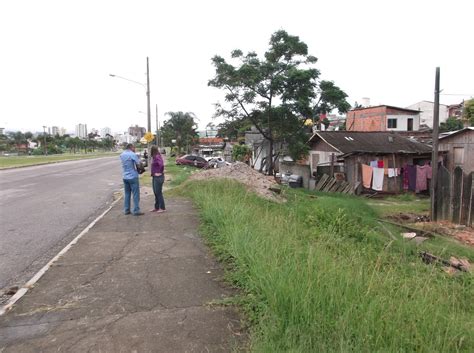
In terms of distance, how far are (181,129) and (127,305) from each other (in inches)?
2681

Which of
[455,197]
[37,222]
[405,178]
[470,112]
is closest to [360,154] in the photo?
[405,178]

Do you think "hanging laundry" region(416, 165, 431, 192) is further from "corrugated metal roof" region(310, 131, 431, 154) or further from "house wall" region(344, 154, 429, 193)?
"corrugated metal roof" region(310, 131, 431, 154)

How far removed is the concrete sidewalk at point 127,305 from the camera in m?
3.18

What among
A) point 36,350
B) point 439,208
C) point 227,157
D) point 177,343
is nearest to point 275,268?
point 177,343

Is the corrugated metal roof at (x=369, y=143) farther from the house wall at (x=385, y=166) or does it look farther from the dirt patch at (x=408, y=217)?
the dirt patch at (x=408, y=217)

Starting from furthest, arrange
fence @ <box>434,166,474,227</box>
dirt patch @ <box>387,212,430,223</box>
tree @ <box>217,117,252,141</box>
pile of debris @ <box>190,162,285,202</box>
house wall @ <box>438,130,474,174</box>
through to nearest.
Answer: tree @ <box>217,117,252,141</box> → house wall @ <box>438,130,474,174</box> → dirt patch @ <box>387,212,430,223</box> → fence @ <box>434,166,474,227</box> → pile of debris @ <box>190,162,285,202</box>

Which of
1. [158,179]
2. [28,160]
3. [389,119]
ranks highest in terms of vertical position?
[389,119]

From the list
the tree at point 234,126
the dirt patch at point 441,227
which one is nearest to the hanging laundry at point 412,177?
the dirt patch at point 441,227

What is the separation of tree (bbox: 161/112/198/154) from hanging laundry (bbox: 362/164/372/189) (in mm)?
49110

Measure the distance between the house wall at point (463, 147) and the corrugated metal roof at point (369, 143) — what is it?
4.01ft

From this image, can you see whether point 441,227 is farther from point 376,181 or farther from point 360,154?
point 360,154

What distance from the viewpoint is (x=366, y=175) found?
2289cm

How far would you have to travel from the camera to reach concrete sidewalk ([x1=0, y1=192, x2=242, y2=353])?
318cm

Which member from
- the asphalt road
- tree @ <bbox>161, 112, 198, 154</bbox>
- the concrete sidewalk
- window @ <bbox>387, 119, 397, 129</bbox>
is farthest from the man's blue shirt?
tree @ <bbox>161, 112, 198, 154</bbox>
